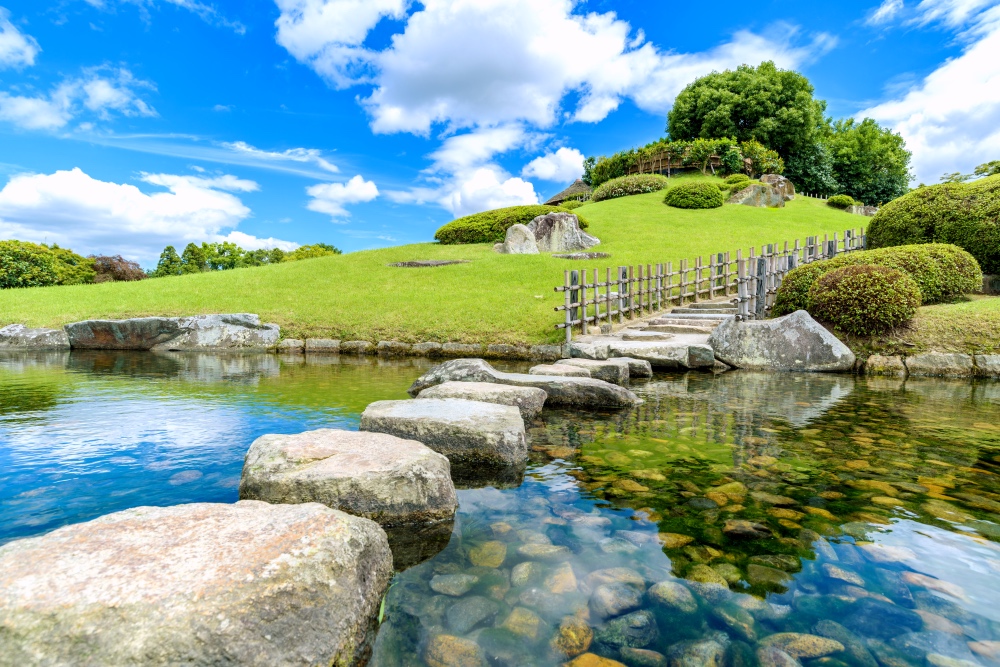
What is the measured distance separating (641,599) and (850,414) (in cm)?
580

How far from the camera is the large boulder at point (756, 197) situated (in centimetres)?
3931

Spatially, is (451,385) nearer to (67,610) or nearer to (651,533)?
(651,533)

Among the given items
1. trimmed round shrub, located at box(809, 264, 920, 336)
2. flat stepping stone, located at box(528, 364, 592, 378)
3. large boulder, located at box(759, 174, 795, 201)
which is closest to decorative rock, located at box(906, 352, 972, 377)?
trimmed round shrub, located at box(809, 264, 920, 336)

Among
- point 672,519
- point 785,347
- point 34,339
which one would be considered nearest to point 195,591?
point 672,519

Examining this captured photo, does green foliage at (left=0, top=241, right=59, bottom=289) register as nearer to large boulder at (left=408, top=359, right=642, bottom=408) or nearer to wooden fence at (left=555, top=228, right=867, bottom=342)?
wooden fence at (left=555, top=228, right=867, bottom=342)

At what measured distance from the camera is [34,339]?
17.3 metres

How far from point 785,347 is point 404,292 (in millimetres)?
13570

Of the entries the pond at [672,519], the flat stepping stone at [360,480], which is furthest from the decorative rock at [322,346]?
the flat stepping stone at [360,480]

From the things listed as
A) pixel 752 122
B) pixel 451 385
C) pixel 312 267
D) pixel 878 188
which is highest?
pixel 752 122

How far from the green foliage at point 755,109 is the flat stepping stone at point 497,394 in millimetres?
55094

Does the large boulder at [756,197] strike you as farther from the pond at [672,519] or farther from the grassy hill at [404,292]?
the pond at [672,519]

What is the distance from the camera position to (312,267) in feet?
86.1

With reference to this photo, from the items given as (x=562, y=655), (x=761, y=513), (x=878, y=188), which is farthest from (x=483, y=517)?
(x=878, y=188)

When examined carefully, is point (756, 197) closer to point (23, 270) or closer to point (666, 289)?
point (666, 289)
